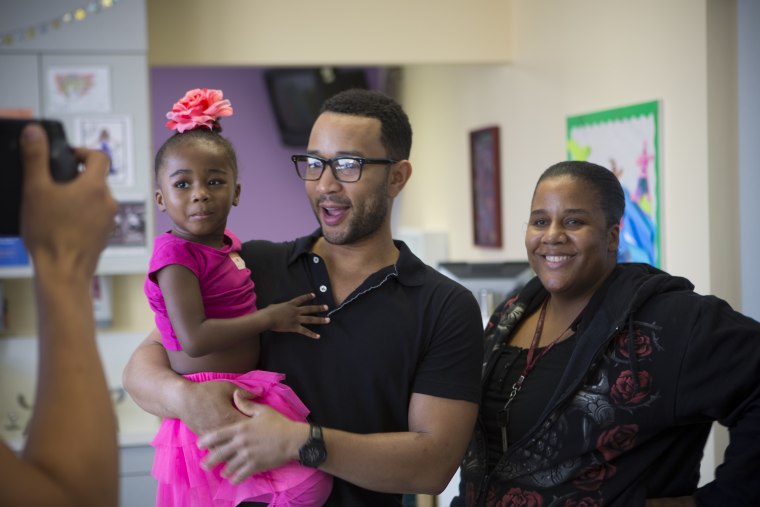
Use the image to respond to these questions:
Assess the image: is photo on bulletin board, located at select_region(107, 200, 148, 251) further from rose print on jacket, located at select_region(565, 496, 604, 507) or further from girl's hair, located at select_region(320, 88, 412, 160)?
rose print on jacket, located at select_region(565, 496, 604, 507)

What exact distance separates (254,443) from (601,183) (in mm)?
1023

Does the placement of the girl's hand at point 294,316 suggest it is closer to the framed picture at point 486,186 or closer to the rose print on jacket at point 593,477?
the rose print on jacket at point 593,477


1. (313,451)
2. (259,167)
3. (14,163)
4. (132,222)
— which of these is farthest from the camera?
(259,167)

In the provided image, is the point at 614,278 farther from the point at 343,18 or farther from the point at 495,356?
the point at 343,18

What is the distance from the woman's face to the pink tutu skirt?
0.68 metres

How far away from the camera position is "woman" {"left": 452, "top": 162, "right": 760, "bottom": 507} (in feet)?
5.89

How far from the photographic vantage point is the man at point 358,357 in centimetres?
164

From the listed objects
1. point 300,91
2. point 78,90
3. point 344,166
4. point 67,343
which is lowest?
point 67,343

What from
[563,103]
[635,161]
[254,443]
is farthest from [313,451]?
[563,103]

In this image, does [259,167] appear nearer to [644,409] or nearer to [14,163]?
[644,409]

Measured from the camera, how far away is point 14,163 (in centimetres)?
89

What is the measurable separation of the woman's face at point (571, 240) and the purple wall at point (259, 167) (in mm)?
5457

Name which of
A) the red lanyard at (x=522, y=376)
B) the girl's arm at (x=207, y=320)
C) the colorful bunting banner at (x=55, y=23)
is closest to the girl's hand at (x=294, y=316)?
the girl's arm at (x=207, y=320)

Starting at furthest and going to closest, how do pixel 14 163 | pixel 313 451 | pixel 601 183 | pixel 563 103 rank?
pixel 563 103, pixel 601 183, pixel 313 451, pixel 14 163
